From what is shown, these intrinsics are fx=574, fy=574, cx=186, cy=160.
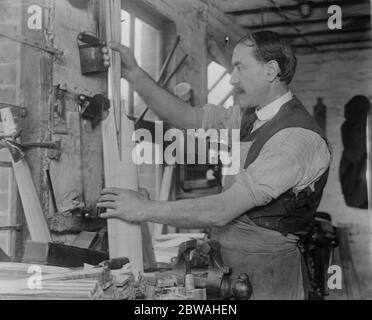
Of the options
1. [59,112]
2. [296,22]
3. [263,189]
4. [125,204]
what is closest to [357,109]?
[296,22]

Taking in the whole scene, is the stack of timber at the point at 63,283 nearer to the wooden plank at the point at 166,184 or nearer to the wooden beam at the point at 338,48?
the wooden plank at the point at 166,184

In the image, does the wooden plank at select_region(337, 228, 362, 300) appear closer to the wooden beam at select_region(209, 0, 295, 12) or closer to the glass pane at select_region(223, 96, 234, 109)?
the glass pane at select_region(223, 96, 234, 109)

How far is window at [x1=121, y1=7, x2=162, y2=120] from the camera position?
199 centimetres

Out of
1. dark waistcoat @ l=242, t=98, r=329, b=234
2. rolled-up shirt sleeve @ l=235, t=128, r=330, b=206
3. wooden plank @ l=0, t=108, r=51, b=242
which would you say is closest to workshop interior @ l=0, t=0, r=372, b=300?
wooden plank @ l=0, t=108, r=51, b=242

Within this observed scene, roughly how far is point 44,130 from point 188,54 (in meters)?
0.88

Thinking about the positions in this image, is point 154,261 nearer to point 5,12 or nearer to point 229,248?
point 229,248

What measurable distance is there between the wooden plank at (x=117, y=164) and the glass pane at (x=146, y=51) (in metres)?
0.17

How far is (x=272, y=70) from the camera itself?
1884 mm

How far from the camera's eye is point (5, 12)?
68.3 inches

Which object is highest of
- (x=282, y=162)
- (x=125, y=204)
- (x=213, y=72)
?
(x=213, y=72)

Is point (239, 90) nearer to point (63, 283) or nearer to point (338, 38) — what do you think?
point (338, 38)

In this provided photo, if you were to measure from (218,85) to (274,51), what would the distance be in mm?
521

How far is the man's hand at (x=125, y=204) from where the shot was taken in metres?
1.75
